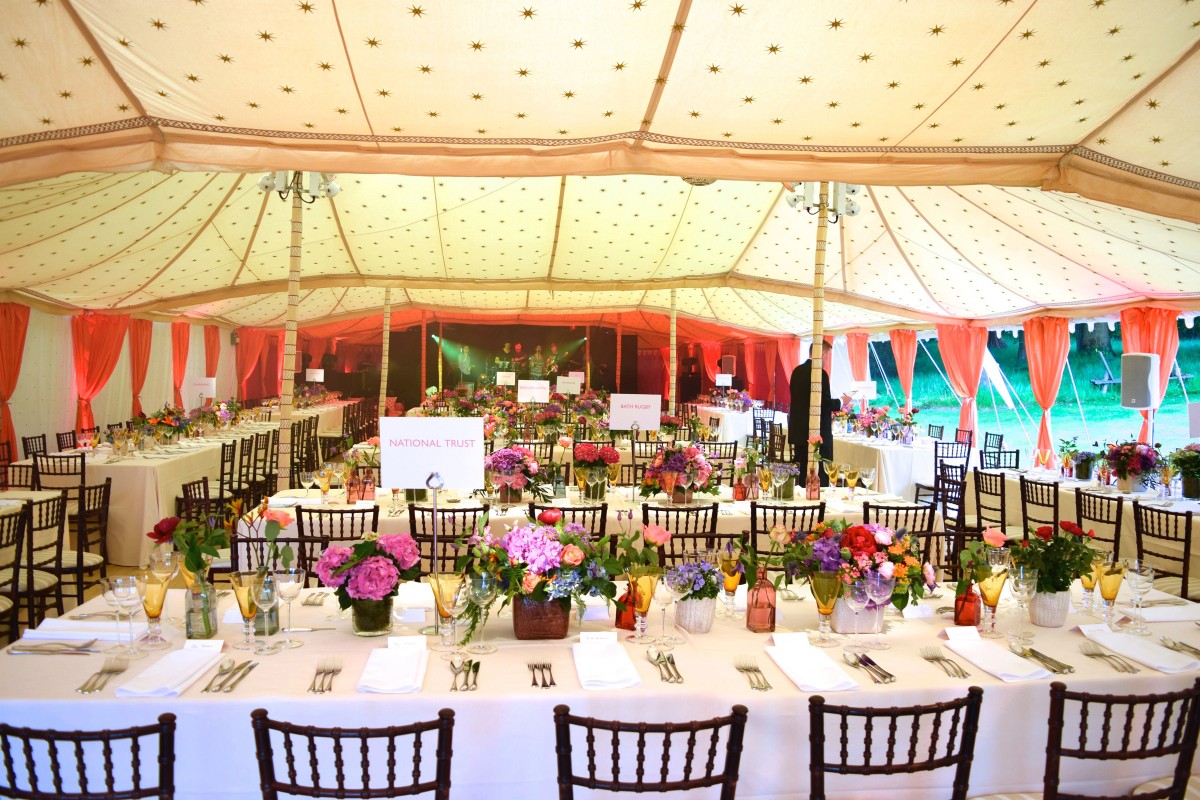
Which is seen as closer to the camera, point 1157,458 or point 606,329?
point 1157,458

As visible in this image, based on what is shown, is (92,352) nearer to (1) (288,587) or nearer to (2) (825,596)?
(1) (288,587)

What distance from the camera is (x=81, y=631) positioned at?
2.89 m

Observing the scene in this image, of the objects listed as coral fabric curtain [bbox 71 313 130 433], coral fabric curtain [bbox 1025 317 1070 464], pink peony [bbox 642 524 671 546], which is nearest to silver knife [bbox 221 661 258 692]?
pink peony [bbox 642 524 671 546]

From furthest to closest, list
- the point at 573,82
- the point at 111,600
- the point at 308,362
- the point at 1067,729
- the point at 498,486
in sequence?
the point at 308,362 → the point at 498,486 → the point at 573,82 → the point at 111,600 → the point at 1067,729

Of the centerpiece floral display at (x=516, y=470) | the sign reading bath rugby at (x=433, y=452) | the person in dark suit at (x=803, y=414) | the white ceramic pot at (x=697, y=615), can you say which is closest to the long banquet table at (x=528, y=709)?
the white ceramic pot at (x=697, y=615)

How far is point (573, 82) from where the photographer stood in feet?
12.9

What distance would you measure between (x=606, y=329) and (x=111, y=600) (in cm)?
2061

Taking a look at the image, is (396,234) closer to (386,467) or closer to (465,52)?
(465,52)

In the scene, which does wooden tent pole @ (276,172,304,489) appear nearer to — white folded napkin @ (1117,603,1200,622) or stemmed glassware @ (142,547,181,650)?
stemmed glassware @ (142,547,181,650)

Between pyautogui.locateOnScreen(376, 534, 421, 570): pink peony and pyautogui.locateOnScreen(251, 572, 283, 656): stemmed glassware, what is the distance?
1.22ft

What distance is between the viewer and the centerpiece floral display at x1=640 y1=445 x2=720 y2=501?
5855 millimetres

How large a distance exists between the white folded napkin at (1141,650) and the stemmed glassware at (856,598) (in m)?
0.87

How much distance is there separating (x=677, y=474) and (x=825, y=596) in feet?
9.47

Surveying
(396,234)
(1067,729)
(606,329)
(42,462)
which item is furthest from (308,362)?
(1067,729)
